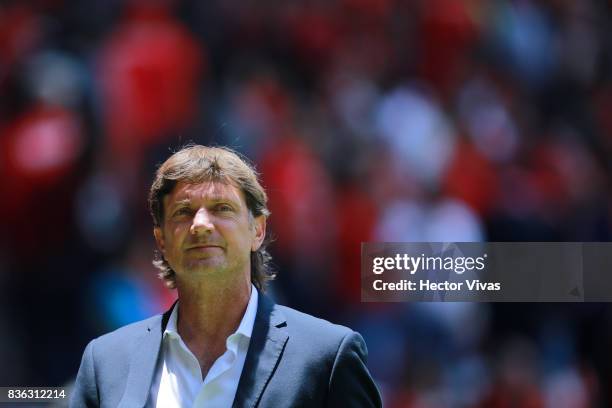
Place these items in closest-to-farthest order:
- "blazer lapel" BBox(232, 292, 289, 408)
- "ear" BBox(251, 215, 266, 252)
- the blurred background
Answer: "blazer lapel" BBox(232, 292, 289, 408), "ear" BBox(251, 215, 266, 252), the blurred background

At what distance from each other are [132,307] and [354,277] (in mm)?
763

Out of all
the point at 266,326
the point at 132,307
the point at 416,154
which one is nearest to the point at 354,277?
the point at 416,154

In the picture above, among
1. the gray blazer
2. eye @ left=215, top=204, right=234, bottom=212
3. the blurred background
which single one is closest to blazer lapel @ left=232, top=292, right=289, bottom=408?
the gray blazer

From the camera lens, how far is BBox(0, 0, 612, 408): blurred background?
3.18 metres

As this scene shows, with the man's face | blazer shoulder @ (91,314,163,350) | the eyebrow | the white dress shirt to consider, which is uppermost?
the eyebrow

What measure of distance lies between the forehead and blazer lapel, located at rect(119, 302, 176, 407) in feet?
0.98

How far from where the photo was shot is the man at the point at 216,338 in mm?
2053

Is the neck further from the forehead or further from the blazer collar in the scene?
the forehead

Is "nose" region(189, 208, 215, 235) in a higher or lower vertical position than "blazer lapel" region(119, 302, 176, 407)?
higher

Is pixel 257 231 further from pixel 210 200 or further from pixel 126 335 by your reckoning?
pixel 126 335

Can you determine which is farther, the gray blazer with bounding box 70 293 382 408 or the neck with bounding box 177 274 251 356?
the neck with bounding box 177 274 251 356

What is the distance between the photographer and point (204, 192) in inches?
84.9

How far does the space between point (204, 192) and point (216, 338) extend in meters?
0.34

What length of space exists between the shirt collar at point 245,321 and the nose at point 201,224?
23 centimetres
